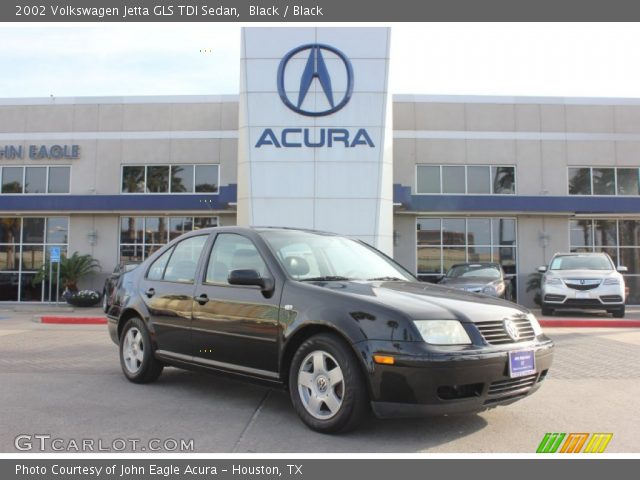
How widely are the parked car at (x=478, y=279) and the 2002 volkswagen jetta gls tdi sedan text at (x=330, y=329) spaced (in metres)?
9.36

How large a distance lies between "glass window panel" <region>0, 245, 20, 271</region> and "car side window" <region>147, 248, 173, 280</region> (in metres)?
18.6

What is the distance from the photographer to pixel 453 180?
21.9m

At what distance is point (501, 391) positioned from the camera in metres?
4.17

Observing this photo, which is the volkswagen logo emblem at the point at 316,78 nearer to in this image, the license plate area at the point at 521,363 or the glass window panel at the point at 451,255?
the glass window panel at the point at 451,255

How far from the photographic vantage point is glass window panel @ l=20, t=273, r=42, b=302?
72.2ft

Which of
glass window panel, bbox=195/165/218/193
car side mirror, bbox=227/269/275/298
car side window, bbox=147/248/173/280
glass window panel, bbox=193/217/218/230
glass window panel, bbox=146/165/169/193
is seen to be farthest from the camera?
glass window panel, bbox=146/165/169/193

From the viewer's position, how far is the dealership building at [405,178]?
20984 millimetres

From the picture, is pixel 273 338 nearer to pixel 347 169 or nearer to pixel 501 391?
pixel 501 391

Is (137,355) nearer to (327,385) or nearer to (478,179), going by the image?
(327,385)

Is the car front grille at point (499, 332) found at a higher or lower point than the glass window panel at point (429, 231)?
lower

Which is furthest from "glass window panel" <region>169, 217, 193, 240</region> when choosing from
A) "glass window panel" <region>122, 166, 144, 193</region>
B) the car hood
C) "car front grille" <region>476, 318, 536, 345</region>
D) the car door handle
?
"car front grille" <region>476, 318, 536, 345</region>

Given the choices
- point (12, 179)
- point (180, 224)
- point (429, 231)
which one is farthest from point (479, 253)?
point (12, 179)

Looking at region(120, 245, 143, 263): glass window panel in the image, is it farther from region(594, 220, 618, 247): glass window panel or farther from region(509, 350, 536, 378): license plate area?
region(509, 350, 536, 378): license plate area

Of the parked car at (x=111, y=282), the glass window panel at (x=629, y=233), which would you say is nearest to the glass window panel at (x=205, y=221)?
the parked car at (x=111, y=282)
